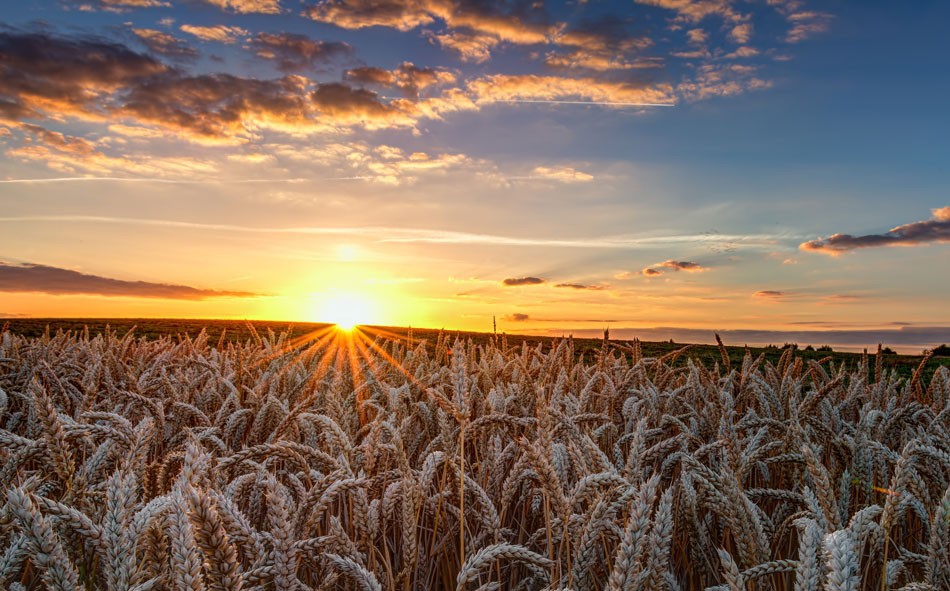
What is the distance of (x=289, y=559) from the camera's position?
2.21m

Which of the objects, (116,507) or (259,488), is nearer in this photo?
(116,507)

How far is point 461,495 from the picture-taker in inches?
101

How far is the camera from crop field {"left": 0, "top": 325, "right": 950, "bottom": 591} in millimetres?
2098

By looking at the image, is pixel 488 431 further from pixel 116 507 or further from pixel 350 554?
pixel 116 507

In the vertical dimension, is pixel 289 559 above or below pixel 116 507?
below

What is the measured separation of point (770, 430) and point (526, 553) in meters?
4.49

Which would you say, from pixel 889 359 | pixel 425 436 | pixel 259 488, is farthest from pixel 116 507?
pixel 889 359

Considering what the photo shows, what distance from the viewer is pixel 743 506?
270cm

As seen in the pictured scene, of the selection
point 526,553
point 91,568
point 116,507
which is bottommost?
point 91,568

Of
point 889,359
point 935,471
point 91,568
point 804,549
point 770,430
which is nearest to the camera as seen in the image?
point 804,549

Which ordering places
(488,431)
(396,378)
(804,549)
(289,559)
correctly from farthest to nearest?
(396,378) < (488,431) < (289,559) < (804,549)

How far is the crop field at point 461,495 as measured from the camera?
210 cm

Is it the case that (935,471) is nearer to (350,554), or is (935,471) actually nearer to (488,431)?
(488,431)

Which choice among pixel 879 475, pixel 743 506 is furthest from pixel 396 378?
pixel 743 506
